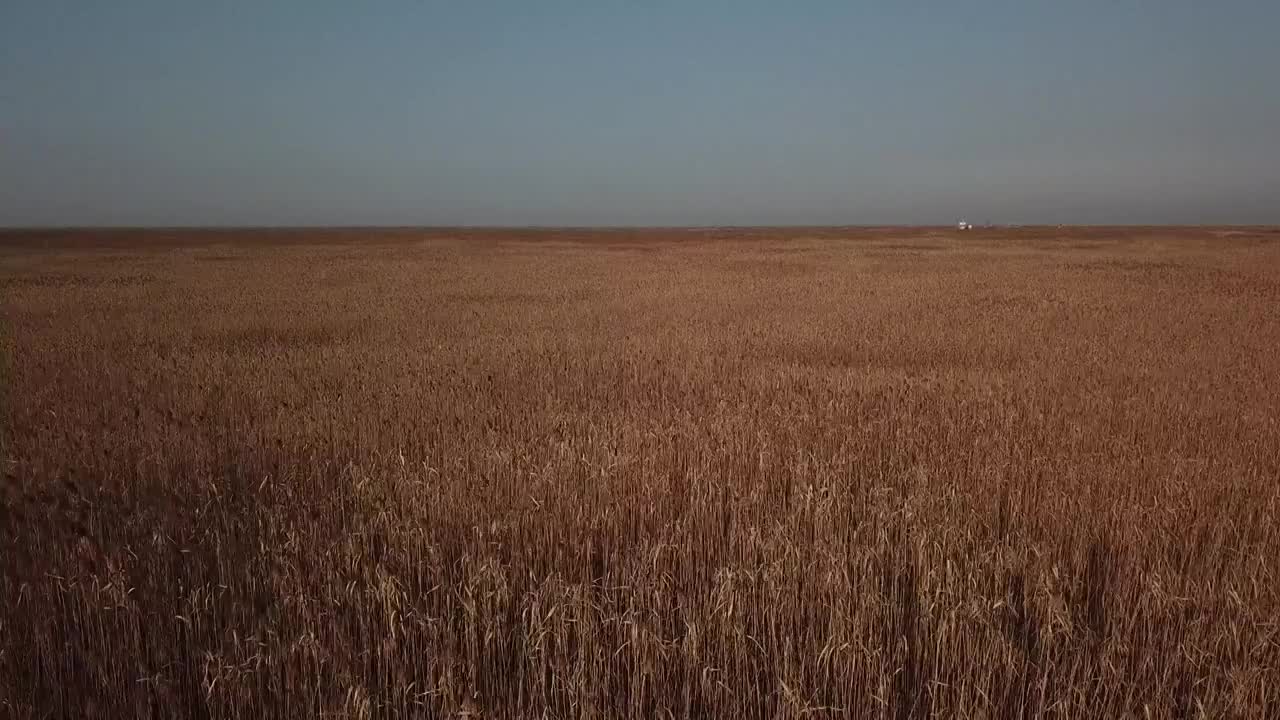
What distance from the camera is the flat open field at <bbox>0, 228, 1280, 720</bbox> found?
293 cm

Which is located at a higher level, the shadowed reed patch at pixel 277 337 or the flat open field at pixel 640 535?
the shadowed reed patch at pixel 277 337

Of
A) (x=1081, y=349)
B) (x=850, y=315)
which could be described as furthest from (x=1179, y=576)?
(x=850, y=315)

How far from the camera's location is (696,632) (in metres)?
3.06

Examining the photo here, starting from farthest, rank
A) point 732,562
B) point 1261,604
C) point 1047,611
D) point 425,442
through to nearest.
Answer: point 425,442 < point 732,562 < point 1261,604 < point 1047,611

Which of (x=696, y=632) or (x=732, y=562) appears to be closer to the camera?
(x=696, y=632)

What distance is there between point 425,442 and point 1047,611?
15.0 feet

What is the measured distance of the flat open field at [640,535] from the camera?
9.62ft

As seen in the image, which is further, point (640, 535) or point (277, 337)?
point (277, 337)

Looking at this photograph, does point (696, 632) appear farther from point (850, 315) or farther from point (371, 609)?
point (850, 315)

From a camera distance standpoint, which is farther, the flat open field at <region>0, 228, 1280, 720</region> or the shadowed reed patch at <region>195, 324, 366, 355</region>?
the shadowed reed patch at <region>195, 324, 366, 355</region>

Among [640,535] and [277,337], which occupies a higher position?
[277,337]

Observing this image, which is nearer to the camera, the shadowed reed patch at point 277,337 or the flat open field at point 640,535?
the flat open field at point 640,535

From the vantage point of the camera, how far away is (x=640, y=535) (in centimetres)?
421

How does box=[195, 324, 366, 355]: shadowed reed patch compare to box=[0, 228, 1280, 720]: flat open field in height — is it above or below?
above
